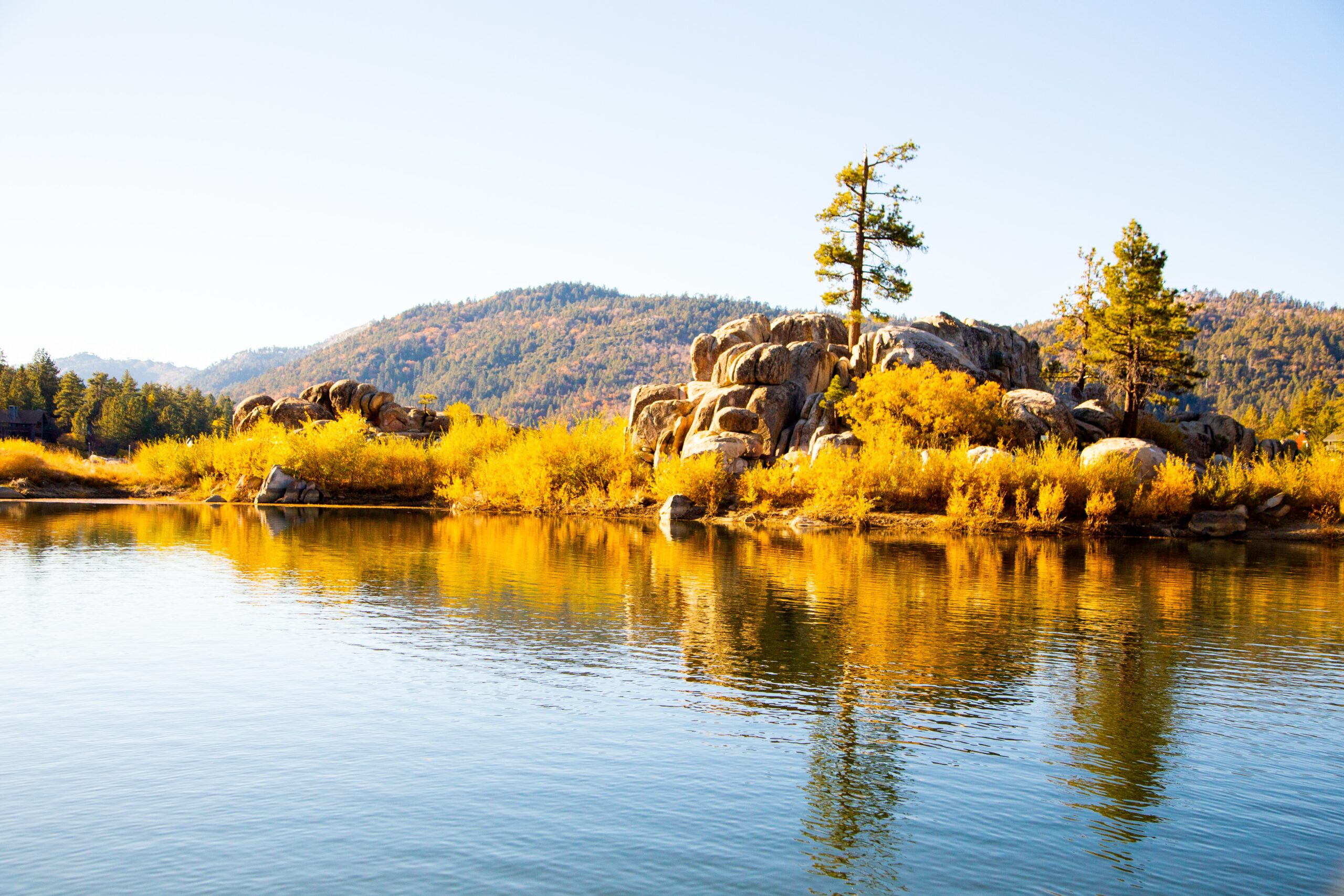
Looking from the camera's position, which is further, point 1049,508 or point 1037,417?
point 1037,417

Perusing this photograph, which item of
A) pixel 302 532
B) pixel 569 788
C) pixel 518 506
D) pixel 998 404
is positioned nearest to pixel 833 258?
pixel 998 404

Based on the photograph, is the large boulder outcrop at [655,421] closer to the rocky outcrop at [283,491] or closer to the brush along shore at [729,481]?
the brush along shore at [729,481]

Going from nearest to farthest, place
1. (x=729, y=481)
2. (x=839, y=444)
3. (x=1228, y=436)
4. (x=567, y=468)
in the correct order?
(x=839, y=444) < (x=729, y=481) < (x=567, y=468) < (x=1228, y=436)

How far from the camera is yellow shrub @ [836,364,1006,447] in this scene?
46.5m

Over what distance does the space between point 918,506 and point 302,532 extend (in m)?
26.3

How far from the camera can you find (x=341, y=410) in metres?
67.5

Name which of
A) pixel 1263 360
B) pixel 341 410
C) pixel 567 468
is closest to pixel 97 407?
pixel 341 410

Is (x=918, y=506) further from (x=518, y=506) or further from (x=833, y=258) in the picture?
(x=518, y=506)

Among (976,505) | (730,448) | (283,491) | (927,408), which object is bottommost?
(283,491)

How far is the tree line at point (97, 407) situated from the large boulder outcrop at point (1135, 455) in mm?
83702

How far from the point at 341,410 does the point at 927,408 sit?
3992 centimetres

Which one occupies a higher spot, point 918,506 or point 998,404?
point 998,404

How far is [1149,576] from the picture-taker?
28.1 meters

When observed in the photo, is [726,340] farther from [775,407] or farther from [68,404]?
[68,404]
